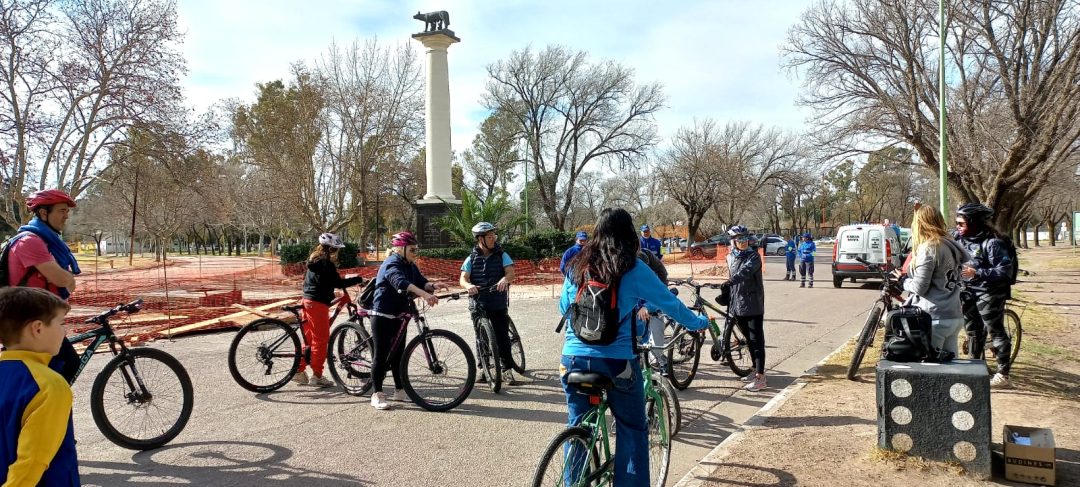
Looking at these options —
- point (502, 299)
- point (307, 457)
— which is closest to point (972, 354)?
point (502, 299)

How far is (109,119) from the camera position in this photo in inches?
771

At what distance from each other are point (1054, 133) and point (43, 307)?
18.4 meters

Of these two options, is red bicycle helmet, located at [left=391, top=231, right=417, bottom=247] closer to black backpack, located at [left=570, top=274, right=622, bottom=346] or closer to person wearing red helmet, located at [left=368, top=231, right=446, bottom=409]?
person wearing red helmet, located at [left=368, top=231, right=446, bottom=409]

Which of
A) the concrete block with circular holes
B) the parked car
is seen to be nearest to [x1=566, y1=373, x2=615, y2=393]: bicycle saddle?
the concrete block with circular holes

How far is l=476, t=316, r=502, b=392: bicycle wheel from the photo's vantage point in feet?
22.2

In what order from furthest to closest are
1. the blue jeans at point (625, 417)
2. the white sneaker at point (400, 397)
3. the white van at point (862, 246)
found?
the white van at point (862, 246), the white sneaker at point (400, 397), the blue jeans at point (625, 417)

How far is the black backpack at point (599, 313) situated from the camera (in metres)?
3.16

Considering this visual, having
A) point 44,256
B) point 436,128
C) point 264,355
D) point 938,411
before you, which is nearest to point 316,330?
point 264,355

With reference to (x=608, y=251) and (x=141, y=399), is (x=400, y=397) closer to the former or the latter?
(x=141, y=399)

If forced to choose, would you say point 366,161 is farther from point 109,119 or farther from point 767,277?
point 767,277

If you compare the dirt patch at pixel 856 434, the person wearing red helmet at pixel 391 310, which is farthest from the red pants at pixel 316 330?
the dirt patch at pixel 856 434

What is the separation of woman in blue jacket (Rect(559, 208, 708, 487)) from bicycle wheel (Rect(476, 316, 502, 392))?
11.5ft

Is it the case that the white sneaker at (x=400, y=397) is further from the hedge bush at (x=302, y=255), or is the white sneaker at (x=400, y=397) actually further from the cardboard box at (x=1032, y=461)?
the hedge bush at (x=302, y=255)

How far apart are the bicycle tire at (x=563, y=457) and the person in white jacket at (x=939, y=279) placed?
3489mm
